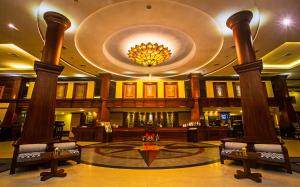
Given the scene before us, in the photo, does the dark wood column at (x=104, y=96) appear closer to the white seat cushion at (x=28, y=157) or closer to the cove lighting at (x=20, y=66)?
the cove lighting at (x=20, y=66)

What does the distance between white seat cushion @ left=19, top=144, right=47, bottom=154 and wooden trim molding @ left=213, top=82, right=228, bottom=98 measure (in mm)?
11190

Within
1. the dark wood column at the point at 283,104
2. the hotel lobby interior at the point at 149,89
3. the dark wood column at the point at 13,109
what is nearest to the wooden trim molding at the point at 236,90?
the hotel lobby interior at the point at 149,89

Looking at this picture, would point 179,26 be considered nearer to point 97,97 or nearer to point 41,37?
point 41,37

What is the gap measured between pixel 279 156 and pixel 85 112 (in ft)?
42.8

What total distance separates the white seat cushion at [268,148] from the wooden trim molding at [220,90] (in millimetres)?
8529

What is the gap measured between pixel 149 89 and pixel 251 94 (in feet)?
26.7

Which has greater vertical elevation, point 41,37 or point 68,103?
point 41,37

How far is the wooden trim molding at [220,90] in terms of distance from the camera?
11.8m

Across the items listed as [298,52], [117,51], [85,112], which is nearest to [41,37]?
[117,51]

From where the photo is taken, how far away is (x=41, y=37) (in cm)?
603

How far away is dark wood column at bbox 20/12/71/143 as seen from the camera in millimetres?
3871

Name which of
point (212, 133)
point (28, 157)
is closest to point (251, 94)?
point (28, 157)

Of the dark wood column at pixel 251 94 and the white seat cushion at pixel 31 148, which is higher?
the dark wood column at pixel 251 94

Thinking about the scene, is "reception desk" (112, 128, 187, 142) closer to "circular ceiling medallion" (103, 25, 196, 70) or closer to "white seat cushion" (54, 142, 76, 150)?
"circular ceiling medallion" (103, 25, 196, 70)
